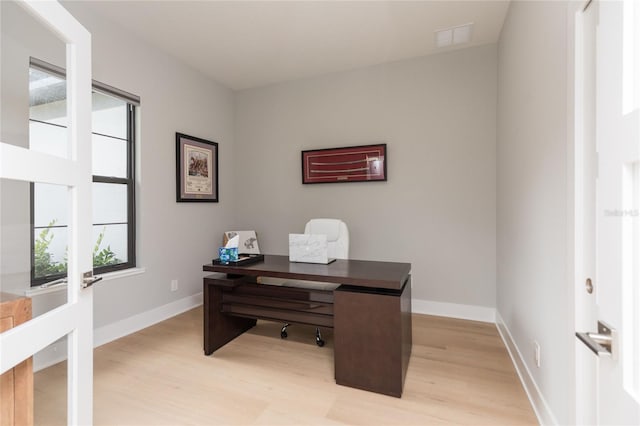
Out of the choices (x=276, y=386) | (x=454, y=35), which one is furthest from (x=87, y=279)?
(x=454, y=35)

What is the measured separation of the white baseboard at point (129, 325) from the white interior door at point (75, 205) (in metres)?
0.04

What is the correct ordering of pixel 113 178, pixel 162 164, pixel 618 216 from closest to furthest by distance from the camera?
1. pixel 618 216
2. pixel 113 178
3. pixel 162 164

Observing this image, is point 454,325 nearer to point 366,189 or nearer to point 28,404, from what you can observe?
point 366,189

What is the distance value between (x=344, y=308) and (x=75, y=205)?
1.56 metres

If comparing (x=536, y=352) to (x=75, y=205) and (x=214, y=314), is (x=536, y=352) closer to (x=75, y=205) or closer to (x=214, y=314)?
(x=214, y=314)

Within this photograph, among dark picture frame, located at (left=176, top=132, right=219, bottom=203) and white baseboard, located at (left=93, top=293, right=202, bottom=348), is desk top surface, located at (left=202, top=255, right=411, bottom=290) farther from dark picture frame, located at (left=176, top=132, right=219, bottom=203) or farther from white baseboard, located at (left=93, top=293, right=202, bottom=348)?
dark picture frame, located at (left=176, top=132, right=219, bottom=203)

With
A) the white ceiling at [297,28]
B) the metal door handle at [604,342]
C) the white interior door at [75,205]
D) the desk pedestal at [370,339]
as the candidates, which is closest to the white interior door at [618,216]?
the metal door handle at [604,342]

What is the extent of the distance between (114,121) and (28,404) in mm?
2396

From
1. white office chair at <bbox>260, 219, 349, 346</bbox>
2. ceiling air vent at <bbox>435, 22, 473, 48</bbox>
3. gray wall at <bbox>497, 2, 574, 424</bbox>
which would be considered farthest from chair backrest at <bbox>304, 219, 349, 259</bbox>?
ceiling air vent at <bbox>435, 22, 473, 48</bbox>

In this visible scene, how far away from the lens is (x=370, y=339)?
1861 millimetres

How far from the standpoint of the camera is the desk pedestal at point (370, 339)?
5.92 feet

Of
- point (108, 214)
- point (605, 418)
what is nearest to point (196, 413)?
point (605, 418)

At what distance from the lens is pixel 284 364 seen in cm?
222

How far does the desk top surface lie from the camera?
1.85 meters
